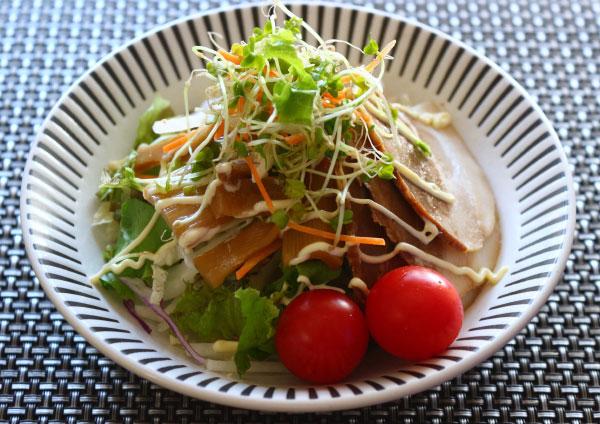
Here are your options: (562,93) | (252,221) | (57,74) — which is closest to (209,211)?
(252,221)

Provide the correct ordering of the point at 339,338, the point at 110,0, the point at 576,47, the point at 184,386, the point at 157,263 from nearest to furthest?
1. the point at 184,386
2. the point at 339,338
3. the point at 157,263
4. the point at 576,47
5. the point at 110,0

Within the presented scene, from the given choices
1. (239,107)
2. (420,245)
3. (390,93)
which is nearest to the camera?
(239,107)

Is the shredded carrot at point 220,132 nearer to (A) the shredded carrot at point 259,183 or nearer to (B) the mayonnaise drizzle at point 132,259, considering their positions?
(A) the shredded carrot at point 259,183

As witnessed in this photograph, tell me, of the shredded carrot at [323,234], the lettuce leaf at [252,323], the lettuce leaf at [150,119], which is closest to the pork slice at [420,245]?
the shredded carrot at [323,234]

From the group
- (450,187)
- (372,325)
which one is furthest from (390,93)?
(372,325)

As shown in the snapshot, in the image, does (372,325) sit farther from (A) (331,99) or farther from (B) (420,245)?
(A) (331,99)

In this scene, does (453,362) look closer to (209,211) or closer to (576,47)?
(209,211)
